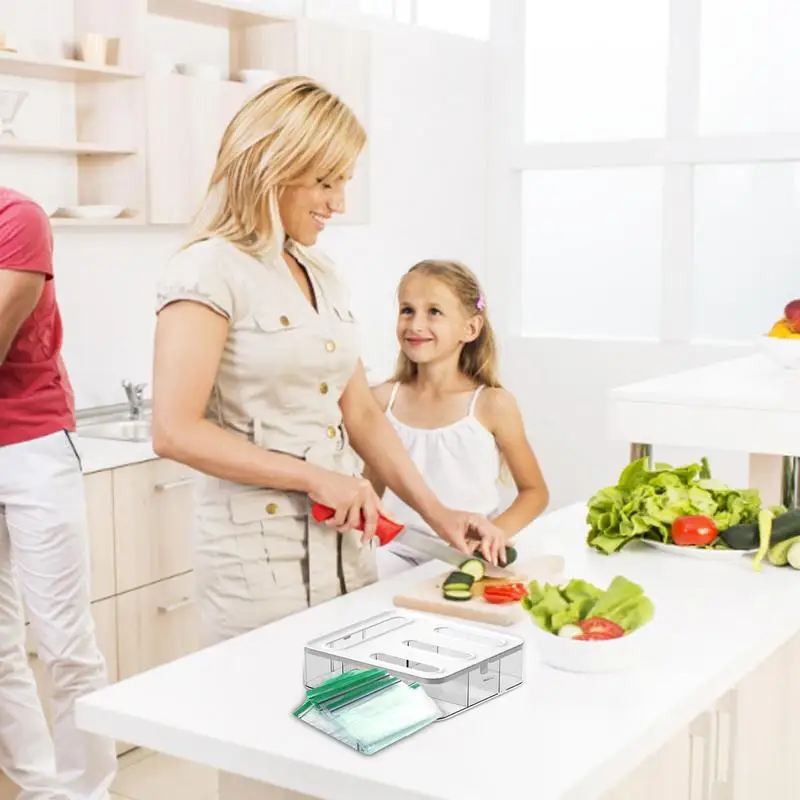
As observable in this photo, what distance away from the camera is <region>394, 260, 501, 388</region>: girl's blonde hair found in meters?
2.92

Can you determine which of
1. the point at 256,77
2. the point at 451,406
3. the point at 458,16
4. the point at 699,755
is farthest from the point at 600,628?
the point at 458,16

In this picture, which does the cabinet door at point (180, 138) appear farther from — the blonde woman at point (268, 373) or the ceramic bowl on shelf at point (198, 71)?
the blonde woman at point (268, 373)

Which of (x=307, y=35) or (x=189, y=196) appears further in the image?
(x=307, y=35)

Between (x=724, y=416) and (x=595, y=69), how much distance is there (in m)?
3.37

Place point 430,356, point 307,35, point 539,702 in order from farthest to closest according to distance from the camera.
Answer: point 307,35, point 430,356, point 539,702

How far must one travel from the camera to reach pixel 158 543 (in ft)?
11.3

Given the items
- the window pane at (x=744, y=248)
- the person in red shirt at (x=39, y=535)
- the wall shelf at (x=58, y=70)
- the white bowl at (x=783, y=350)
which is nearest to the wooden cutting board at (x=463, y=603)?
the white bowl at (x=783, y=350)

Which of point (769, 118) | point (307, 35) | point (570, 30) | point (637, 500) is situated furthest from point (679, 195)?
point (637, 500)

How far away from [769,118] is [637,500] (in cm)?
324

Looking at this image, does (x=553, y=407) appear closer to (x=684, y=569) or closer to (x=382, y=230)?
(x=382, y=230)

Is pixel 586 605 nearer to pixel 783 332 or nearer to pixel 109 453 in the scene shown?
pixel 783 332

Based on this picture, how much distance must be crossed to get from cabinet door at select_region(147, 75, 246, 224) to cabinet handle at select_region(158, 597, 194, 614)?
1065 millimetres

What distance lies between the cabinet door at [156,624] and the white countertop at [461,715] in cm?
159

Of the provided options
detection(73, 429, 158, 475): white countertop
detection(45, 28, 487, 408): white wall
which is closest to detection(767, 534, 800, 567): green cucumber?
detection(73, 429, 158, 475): white countertop
